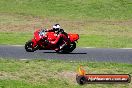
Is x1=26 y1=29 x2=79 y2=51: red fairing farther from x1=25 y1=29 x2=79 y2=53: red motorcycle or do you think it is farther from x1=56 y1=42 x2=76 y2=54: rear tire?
x1=56 y1=42 x2=76 y2=54: rear tire

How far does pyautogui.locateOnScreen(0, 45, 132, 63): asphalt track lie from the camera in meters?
20.4

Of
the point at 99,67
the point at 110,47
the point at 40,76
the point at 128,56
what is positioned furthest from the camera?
the point at 110,47

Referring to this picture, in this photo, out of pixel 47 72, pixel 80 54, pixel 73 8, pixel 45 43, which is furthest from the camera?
pixel 73 8

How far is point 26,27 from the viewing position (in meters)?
38.7

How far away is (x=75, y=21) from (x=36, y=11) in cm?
699

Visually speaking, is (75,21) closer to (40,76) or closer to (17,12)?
(17,12)

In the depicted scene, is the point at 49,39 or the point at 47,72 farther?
the point at 49,39

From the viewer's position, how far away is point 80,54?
2203 centimetres

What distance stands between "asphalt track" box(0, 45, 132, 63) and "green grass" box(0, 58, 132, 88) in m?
1.87

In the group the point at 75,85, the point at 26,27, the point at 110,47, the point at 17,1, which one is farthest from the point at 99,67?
the point at 17,1

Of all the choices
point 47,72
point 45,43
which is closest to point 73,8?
point 45,43

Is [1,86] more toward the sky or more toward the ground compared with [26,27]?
more toward the sky

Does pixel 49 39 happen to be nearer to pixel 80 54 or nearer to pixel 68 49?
pixel 68 49

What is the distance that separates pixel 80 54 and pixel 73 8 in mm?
29030
